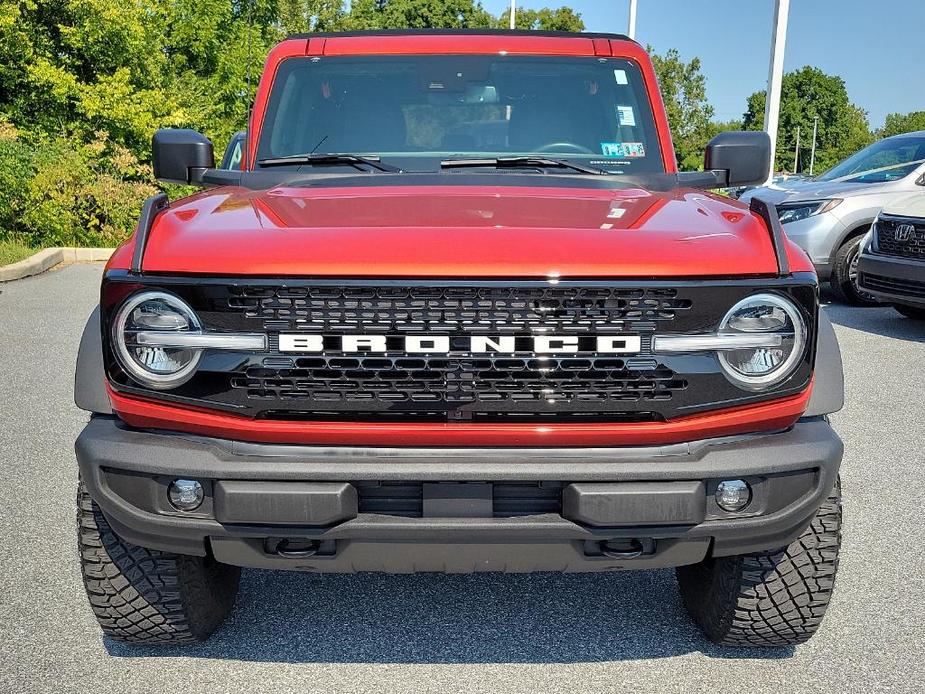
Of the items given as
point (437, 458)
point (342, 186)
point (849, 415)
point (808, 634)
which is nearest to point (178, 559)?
point (437, 458)

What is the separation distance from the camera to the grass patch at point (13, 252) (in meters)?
12.8

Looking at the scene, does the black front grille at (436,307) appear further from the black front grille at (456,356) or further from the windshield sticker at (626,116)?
the windshield sticker at (626,116)

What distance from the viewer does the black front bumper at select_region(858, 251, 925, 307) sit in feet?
29.2

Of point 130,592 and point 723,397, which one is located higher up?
point 723,397

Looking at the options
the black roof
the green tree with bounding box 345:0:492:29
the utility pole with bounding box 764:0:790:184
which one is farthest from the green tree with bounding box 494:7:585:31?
the black roof

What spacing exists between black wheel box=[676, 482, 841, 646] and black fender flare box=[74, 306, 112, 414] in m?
1.85

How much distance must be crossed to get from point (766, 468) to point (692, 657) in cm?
91

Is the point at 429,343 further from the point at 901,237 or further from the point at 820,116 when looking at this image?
the point at 820,116

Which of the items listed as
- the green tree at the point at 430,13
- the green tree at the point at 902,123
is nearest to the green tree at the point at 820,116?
the green tree at the point at 902,123

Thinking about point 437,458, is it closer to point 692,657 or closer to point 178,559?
point 178,559

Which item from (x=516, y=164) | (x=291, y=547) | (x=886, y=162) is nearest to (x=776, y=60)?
(x=886, y=162)

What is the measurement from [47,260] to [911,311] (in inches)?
407

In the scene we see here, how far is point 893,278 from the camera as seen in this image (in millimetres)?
9094

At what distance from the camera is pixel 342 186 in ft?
11.3
